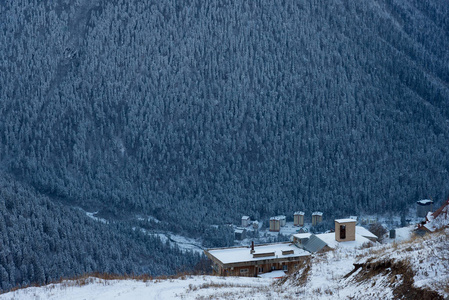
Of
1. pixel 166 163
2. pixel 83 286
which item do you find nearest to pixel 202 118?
pixel 166 163

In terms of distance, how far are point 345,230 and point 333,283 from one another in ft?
95.7

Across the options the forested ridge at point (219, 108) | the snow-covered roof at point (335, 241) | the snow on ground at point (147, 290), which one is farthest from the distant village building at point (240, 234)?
the snow on ground at point (147, 290)

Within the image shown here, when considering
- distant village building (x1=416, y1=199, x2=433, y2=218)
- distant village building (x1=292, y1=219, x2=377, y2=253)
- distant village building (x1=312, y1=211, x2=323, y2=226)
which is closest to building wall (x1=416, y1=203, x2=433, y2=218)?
distant village building (x1=416, y1=199, x2=433, y2=218)

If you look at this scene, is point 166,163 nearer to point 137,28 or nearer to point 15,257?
point 137,28

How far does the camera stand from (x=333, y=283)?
21.2 m

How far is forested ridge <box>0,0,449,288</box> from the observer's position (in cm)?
11688

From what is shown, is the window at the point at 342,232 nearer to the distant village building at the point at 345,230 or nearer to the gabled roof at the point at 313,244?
the distant village building at the point at 345,230

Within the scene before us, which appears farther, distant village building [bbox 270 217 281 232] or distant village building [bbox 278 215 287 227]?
distant village building [bbox 278 215 287 227]

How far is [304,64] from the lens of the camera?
141000 mm

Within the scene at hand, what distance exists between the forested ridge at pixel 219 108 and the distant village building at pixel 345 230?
55.4 m

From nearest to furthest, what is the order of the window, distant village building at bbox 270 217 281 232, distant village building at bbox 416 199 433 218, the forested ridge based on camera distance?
the window
distant village building at bbox 270 217 281 232
distant village building at bbox 416 199 433 218
the forested ridge

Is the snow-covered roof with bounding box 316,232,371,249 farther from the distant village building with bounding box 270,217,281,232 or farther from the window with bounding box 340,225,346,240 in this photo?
the distant village building with bounding box 270,217,281,232

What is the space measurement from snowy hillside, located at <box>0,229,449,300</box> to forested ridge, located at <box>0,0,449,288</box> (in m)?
76.8

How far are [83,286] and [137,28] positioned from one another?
124 m
